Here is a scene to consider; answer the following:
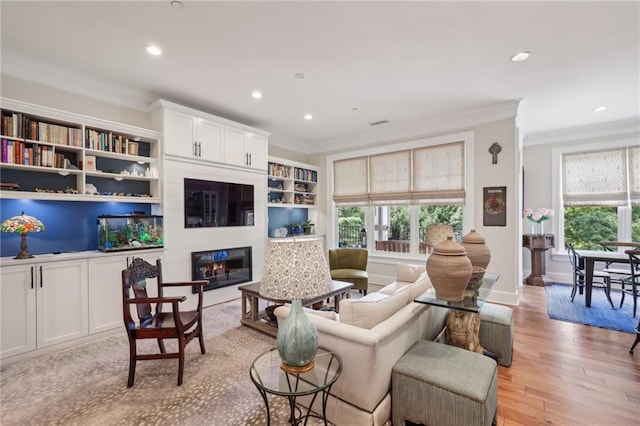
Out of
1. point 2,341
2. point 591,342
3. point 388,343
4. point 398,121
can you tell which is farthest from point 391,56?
point 2,341

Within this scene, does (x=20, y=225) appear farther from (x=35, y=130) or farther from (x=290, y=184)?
(x=290, y=184)

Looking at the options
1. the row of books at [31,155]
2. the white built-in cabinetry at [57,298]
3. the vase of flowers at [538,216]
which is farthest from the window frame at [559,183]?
the row of books at [31,155]

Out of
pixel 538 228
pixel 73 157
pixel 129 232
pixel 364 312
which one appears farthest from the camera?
pixel 538 228

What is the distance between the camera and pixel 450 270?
211 centimetres

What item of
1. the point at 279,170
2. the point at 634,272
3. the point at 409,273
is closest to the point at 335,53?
the point at 409,273

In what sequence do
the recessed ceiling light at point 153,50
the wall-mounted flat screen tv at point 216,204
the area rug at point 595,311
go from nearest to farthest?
the recessed ceiling light at point 153,50, the area rug at point 595,311, the wall-mounted flat screen tv at point 216,204

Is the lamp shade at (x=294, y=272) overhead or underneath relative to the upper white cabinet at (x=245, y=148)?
underneath

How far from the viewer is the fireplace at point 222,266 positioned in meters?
4.05

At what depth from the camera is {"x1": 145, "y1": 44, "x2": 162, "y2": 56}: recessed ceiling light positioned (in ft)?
8.80

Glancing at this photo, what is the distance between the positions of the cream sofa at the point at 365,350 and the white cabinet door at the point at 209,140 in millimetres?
2913

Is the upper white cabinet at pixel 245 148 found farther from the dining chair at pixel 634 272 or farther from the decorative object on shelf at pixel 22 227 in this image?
the dining chair at pixel 634 272

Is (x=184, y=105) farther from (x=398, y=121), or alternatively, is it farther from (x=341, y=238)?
(x=341, y=238)

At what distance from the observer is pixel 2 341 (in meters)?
2.55

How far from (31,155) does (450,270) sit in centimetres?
407
